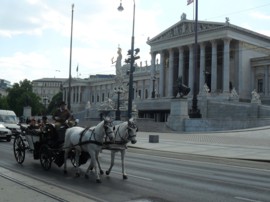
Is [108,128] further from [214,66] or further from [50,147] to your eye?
[214,66]

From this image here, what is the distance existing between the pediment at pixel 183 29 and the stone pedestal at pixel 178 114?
4064 cm

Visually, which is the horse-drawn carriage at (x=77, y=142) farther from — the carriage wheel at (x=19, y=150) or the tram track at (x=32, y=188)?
the tram track at (x=32, y=188)

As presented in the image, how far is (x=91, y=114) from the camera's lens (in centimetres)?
8425

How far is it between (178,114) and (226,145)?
58.2 feet

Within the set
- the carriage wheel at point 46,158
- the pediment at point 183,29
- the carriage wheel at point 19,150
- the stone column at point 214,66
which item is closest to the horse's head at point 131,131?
the carriage wheel at point 46,158

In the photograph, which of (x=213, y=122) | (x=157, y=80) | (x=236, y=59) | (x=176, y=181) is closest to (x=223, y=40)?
(x=236, y=59)

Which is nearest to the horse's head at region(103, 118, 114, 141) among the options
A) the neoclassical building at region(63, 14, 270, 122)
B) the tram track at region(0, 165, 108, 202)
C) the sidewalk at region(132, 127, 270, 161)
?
the tram track at region(0, 165, 108, 202)

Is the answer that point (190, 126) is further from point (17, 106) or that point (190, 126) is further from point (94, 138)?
point (17, 106)

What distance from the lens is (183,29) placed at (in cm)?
9344

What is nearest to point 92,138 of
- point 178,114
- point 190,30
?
point 178,114

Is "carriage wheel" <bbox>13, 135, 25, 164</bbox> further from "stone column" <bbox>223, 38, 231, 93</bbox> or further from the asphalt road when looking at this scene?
"stone column" <bbox>223, 38, 231, 93</bbox>

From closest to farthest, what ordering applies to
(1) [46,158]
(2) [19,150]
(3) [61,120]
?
(1) [46,158], (3) [61,120], (2) [19,150]

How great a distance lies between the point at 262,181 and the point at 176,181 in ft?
9.39

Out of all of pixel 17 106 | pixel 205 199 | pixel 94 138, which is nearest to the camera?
pixel 205 199
